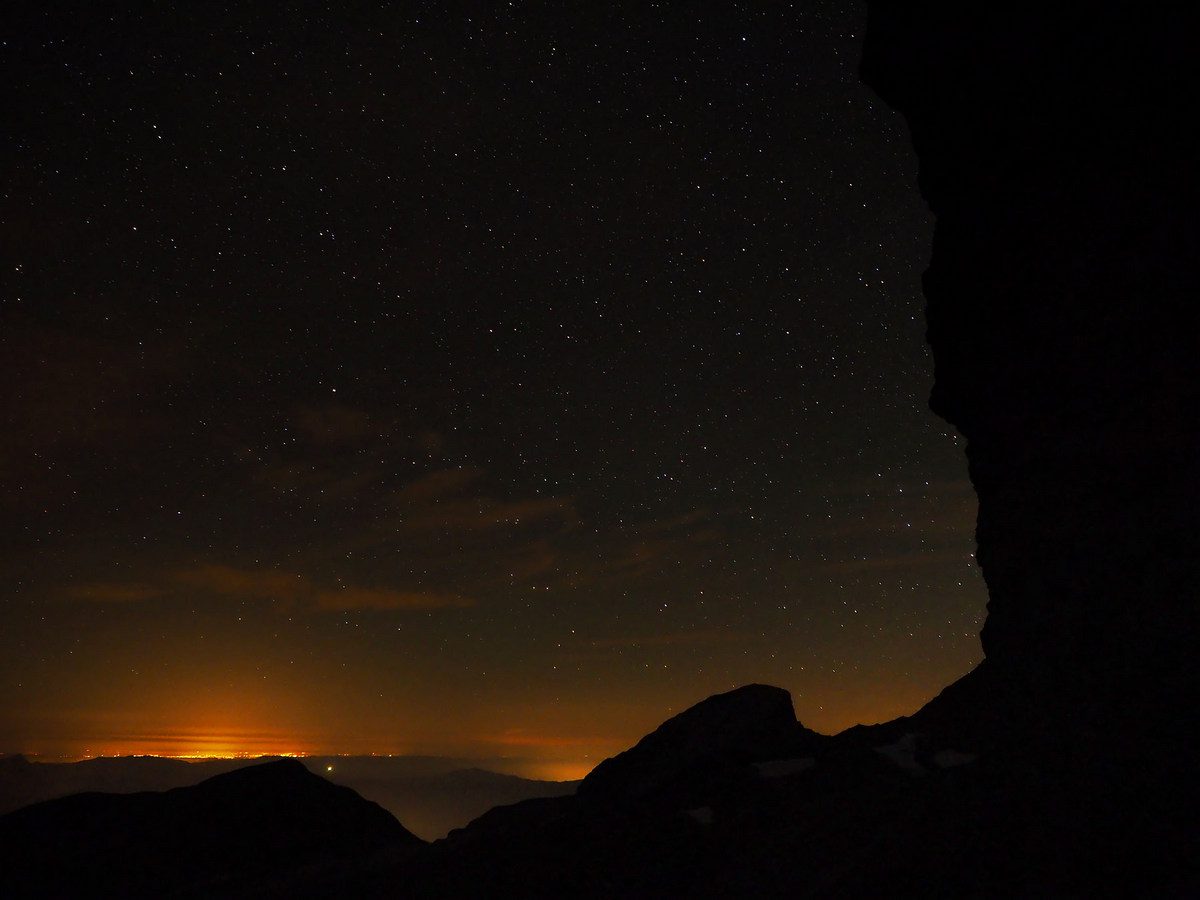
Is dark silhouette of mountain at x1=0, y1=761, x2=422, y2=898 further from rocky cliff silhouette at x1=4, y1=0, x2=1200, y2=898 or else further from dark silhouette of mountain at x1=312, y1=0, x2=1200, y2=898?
dark silhouette of mountain at x1=312, y1=0, x2=1200, y2=898

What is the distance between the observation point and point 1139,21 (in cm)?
970

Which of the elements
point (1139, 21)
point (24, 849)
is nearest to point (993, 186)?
point (1139, 21)

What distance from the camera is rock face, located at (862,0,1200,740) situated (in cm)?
903

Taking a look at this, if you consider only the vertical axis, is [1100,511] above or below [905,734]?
above

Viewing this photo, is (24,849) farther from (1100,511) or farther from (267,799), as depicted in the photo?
(1100,511)

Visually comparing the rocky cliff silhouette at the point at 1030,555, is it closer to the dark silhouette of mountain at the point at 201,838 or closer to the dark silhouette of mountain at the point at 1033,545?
the dark silhouette of mountain at the point at 1033,545

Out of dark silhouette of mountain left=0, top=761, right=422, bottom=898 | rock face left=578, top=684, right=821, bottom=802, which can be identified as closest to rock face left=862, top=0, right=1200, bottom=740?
rock face left=578, top=684, right=821, bottom=802

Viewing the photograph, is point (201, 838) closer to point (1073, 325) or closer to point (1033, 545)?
point (1033, 545)

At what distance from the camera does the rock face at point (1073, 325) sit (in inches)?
356

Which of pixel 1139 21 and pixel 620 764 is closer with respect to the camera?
pixel 1139 21

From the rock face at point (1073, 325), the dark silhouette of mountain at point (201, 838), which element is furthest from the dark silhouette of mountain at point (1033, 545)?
the dark silhouette of mountain at point (201, 838)

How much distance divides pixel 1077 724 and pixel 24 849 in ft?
66.6

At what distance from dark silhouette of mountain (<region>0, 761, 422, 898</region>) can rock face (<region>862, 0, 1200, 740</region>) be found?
38.3 ft

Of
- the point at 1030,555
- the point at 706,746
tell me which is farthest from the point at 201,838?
the point at 1030,555
